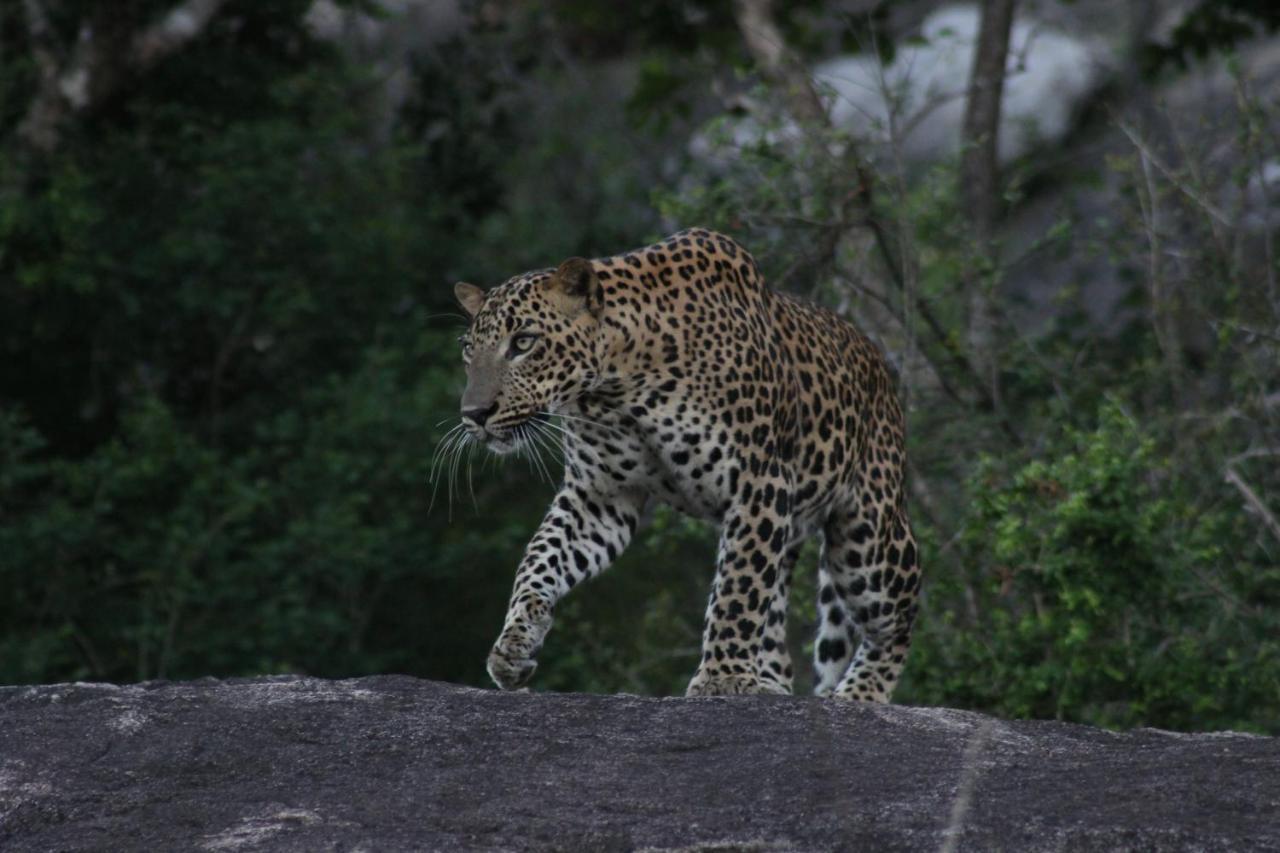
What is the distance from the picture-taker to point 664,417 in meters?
7.80

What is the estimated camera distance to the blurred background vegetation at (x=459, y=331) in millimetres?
10609

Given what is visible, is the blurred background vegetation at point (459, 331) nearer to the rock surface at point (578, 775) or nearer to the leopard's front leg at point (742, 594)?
the leopard's front leg at point (742, 594)

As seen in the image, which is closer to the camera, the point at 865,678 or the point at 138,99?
the point at 865,678

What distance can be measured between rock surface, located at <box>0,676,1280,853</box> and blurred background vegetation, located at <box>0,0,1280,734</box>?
369 centimetres

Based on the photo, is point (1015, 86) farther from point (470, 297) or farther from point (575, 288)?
point (575, 288)

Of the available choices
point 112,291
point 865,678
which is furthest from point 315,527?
point 865,678

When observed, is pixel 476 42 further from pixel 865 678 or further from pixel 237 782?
pixel 237 782

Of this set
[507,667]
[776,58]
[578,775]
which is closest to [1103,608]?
[507,667]

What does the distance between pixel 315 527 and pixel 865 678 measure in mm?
8214

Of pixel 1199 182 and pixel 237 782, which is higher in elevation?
pixel 1199 182

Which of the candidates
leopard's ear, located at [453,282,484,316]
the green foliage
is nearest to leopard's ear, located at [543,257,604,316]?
leopard's ear, located at [453,282,484,316]

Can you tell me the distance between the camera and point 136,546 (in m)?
16.3

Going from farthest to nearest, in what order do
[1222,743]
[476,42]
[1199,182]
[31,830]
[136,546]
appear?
1. [476,42]
2. [136,546]
3. [1199,182]
4. [1222,743]
5. [31,830]

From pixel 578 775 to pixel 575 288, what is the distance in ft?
7.61
